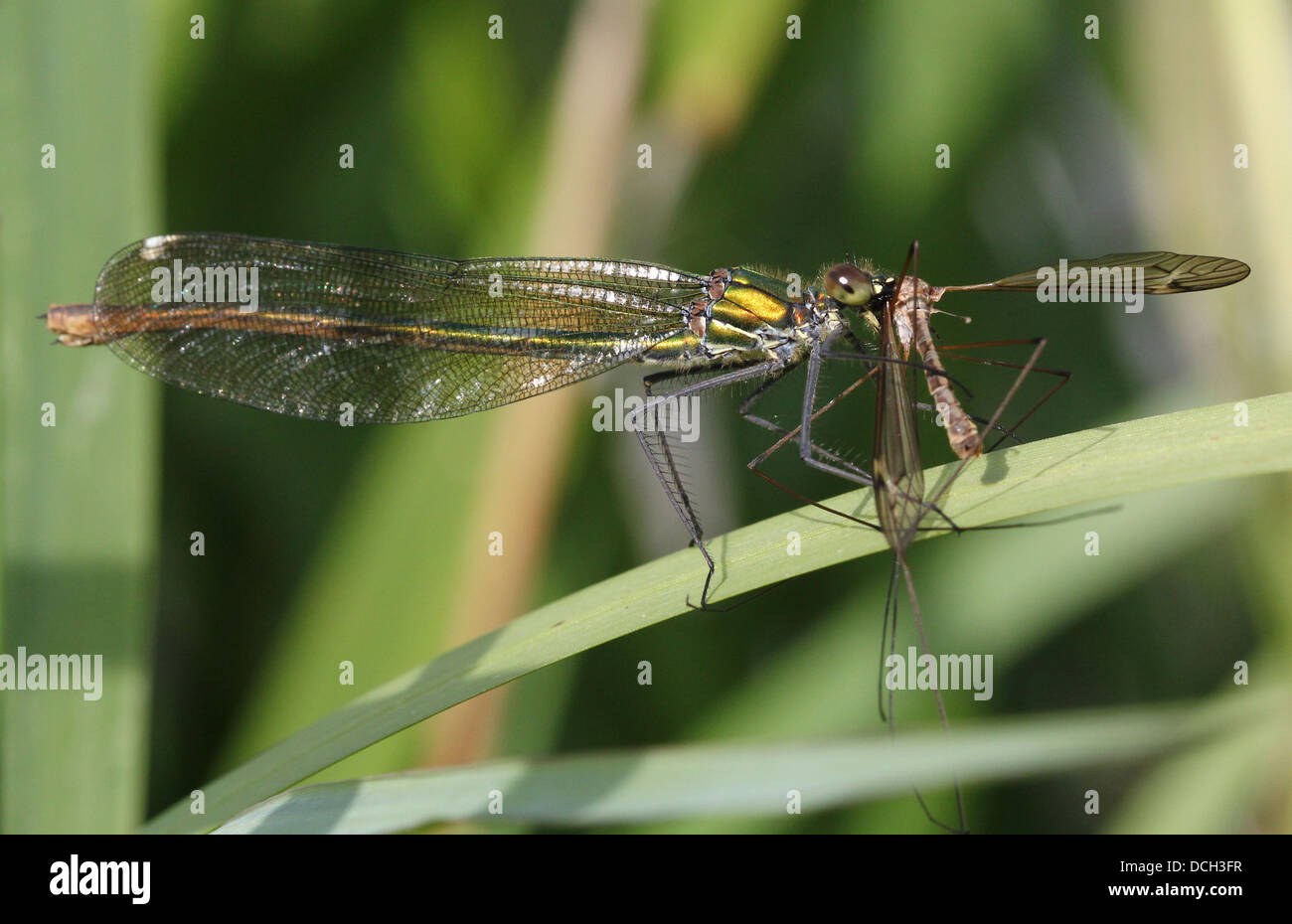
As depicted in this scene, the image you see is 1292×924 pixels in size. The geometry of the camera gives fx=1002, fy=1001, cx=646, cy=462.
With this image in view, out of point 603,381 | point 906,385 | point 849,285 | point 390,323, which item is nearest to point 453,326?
point 390,323

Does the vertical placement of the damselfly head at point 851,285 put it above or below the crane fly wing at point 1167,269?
above

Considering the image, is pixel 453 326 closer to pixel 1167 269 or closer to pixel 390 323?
pixel 390 323

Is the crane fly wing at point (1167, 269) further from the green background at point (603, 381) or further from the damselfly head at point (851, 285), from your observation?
the green background at point (603, 381)

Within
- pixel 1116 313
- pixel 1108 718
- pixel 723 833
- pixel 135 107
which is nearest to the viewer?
pixel 1108 718

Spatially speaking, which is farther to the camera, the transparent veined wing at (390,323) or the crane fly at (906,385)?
→ the transparent veined wing at (390,323)

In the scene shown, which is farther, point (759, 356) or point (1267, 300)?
point (759, 356)

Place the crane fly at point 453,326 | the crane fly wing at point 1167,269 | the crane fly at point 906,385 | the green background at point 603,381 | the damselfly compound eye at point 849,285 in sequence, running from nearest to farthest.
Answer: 1. the crane fly at point 906,385
2. the crane fly wing at point 1167,269
3. the green background at point 603,381
4. the damselfly compound eye at point 849,285
5. the crane fly at point 453,326

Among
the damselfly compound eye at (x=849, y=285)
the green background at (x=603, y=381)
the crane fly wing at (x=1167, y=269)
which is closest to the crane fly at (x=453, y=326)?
the damselfly compound eye at (x=849, y=285)

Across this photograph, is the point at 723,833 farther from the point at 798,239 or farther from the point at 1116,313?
the point at 1116,313

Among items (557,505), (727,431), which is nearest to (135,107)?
(557,505)
